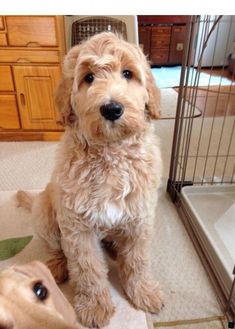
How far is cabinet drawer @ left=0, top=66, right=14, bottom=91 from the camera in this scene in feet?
6.58

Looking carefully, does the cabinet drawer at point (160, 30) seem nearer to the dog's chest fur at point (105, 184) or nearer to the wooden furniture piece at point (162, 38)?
the wooden furniture piece at point (162, 38)

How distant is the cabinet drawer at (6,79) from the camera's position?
2.01 meters

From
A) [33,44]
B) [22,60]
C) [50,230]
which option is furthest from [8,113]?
[50,230]

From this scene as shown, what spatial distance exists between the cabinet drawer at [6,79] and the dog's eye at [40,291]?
1.72 metres

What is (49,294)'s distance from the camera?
0.63 m

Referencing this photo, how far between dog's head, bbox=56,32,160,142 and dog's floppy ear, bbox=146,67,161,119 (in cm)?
1

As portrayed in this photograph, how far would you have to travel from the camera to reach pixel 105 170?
901 millimetres

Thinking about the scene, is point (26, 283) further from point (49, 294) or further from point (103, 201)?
point (103, 201)

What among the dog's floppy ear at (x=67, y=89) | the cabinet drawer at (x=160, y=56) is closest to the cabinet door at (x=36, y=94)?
the dog's floppy ear at (x=67, y=89)

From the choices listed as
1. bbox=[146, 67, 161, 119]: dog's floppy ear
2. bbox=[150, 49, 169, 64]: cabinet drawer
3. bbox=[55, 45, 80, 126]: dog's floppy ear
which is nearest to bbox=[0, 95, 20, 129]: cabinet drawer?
bbox=[55, 45, 80, 126]: dog's floppy ear

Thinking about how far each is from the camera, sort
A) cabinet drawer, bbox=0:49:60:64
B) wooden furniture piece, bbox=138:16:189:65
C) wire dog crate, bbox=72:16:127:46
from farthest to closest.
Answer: wooden furniture piece, bbox=138:16:189:65, cabinet drawer, bbox=0:49:60:64, wire dog crate, bbox=72:16:127:46

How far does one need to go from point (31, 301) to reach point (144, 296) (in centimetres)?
61

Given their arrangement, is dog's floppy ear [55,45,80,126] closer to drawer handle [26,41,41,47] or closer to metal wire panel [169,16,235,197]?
metal wire panel [169,16,235,197]

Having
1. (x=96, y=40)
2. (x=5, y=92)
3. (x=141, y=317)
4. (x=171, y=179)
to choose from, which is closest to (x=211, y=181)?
(x=171, y=179)
